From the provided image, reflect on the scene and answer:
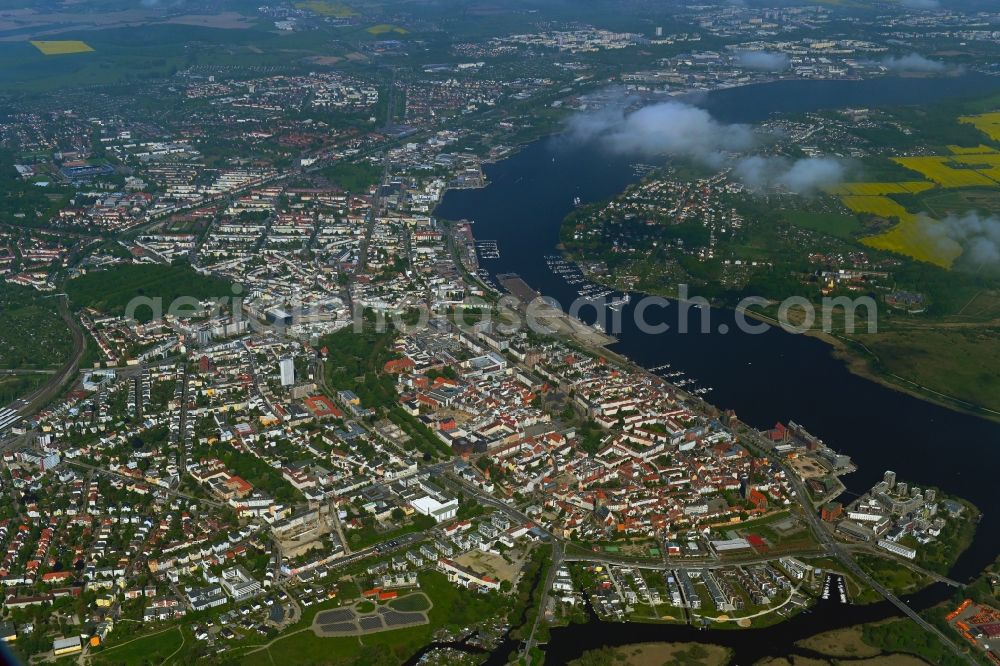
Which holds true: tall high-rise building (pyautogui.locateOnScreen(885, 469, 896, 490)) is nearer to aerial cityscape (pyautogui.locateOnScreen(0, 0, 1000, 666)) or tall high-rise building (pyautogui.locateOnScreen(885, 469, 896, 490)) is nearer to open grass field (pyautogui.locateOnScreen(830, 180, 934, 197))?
aerial cityscape (pyautogui.locateOnScreen(0, 0, 1000, 666))

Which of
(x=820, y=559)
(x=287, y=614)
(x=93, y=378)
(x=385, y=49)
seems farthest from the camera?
(x=385, y=49)

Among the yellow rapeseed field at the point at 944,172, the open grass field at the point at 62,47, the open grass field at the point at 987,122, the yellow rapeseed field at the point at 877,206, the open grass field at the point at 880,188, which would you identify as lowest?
the yellow rapeseed field at the point at 877,206

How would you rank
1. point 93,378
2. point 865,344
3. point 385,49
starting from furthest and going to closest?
point 385,49
point 865,344
point 93,378

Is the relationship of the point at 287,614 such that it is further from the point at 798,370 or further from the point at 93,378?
the point at 798,370

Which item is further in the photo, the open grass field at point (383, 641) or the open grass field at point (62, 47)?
the open grass field at point (62, 47)

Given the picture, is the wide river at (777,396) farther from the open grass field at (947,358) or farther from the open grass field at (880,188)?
the open grass field at (880,188)

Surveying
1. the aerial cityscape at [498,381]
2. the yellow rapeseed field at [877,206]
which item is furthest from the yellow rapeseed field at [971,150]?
the yellow rapeseed field at [877,206]

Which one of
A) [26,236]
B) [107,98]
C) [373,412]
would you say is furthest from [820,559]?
[107,98]
